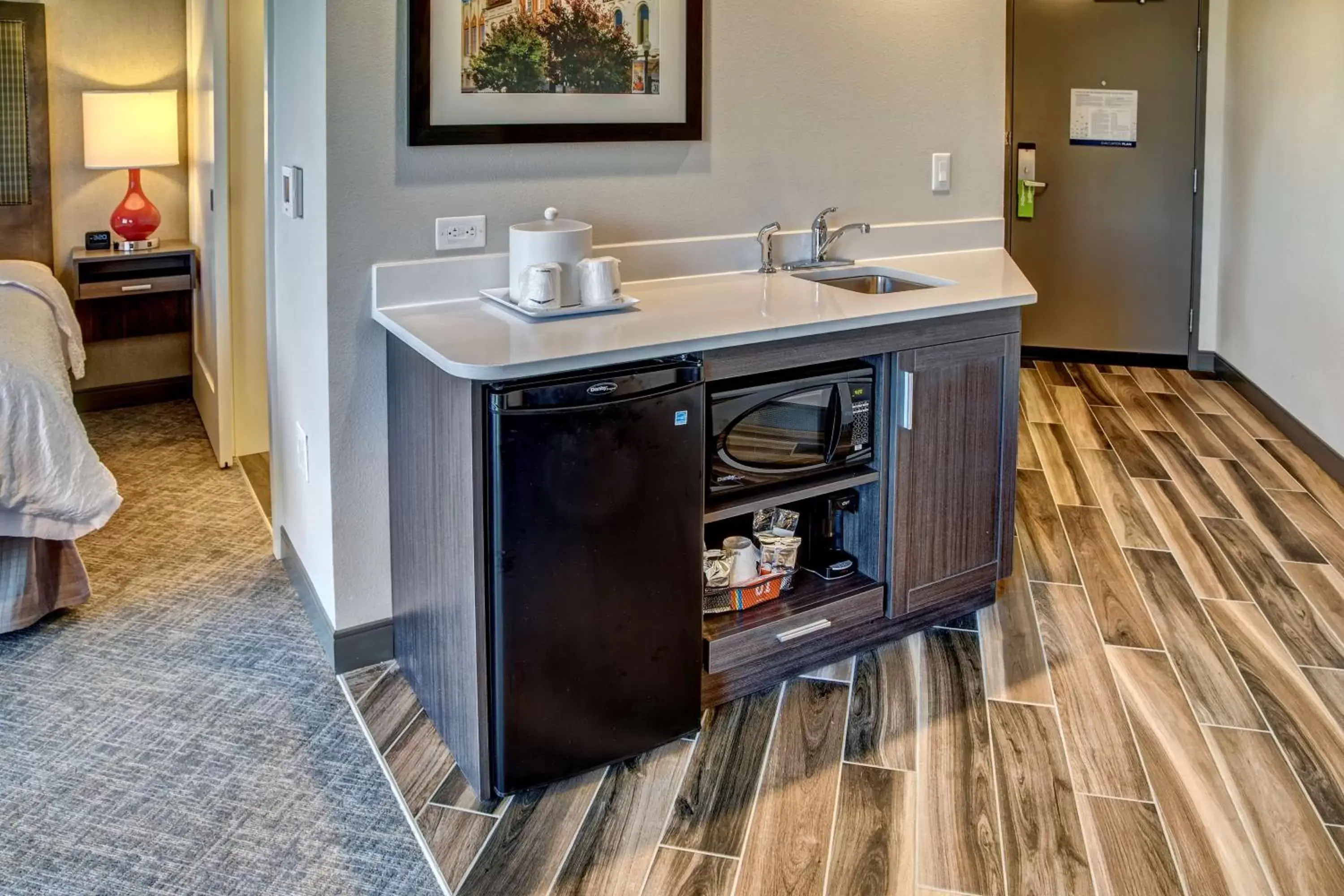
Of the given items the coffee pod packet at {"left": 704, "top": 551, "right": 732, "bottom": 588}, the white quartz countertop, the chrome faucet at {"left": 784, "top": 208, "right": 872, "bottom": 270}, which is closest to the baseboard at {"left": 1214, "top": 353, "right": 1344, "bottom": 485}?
the white quartz countertop

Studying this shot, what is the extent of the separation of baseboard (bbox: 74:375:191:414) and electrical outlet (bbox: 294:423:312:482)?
8.00 ft

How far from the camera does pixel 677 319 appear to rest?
94.0 inches

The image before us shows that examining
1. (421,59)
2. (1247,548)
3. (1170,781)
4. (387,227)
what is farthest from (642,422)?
(1247,548)

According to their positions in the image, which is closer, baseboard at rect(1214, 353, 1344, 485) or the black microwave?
the black microwave

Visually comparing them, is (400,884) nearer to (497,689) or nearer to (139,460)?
(497,689)

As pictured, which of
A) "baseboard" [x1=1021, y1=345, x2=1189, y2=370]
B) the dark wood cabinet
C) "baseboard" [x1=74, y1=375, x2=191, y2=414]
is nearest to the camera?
the dark wood cabinet

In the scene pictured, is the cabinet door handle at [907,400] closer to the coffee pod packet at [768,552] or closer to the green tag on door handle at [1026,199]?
the coffee pod packet at [768,552]

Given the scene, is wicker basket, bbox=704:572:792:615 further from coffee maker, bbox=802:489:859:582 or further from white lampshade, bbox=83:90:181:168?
white lampshade, bbox=83:90:181:168

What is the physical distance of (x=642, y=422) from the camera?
213 centimetres

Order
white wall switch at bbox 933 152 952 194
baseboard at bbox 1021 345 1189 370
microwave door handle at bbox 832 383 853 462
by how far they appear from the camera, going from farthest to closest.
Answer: baseboard at bbox 1021 345 1189 370 → white wall switch at bbox 933 152 952 194 → microwave door handle at bbox 832 383 853 462

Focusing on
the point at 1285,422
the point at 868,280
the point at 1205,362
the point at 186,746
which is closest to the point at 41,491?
the point at 186,746

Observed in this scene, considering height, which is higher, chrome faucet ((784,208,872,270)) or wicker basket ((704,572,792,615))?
chrome faucet ((784,208,872,270))

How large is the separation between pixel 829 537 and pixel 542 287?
98 centimetres

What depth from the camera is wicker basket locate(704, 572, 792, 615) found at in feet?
8.29
